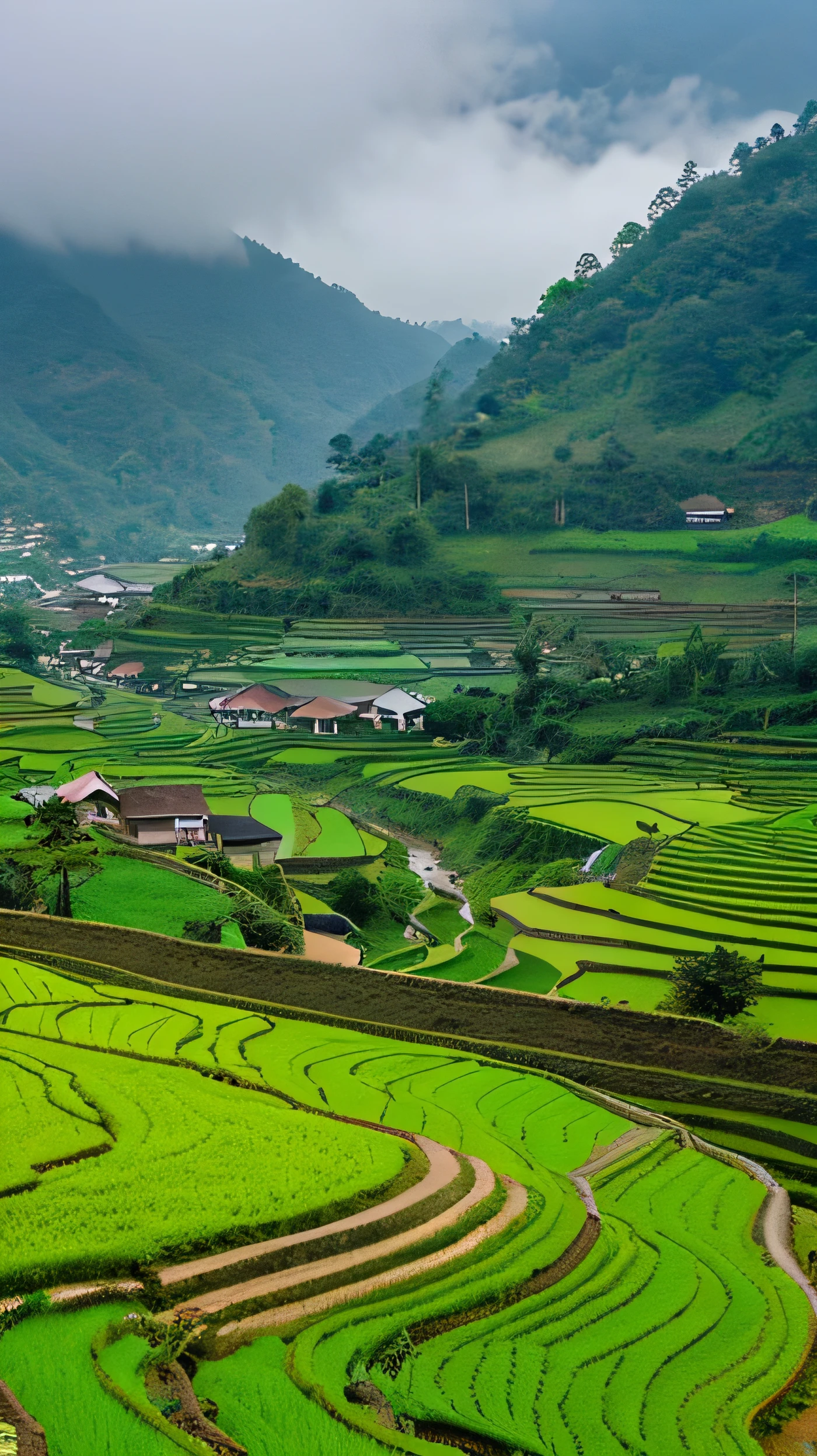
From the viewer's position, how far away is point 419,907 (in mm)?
15719

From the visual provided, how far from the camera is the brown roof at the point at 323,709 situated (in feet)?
86.3

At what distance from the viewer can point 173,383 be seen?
85938 mm

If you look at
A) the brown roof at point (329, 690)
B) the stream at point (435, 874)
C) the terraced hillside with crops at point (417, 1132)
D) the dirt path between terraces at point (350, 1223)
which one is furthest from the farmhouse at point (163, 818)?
the dirt path between terraces at point (350, 1223)

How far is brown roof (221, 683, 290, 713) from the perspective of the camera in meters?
27.0

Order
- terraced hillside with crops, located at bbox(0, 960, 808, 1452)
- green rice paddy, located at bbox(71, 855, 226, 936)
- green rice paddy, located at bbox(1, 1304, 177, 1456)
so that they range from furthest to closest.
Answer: green rice paddy, located at bbox(71, 855, 226, 936)
terraced hillside with crops, located at bbox(0, 960, 808, 1452)
green rice paddy, located at bbox(1, 1304, 177, 1456)

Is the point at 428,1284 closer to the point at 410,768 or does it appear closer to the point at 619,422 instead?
the point at 410,768

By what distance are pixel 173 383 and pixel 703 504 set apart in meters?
61.5

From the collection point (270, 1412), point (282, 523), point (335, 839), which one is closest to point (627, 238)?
point (282, 523)

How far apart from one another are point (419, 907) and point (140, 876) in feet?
14.0

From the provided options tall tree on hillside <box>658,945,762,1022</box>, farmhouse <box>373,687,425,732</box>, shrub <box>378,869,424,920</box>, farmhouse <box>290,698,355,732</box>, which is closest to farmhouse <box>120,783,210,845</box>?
shrub <box>378,869,424,920</box>

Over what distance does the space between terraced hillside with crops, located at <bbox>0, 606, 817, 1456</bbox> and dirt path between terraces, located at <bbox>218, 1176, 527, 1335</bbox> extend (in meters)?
0.02

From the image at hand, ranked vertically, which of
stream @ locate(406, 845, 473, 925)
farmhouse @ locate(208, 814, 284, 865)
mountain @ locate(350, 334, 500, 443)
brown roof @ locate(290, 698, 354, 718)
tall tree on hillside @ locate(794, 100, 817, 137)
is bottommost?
stream @ locate(406, 845, 473, 925)

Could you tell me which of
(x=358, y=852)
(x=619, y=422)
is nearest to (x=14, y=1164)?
(x=358, y=852)

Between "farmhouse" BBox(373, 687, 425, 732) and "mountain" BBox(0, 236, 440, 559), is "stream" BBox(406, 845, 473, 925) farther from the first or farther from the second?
"mountain" BBox(0, 236, 440, 559)
